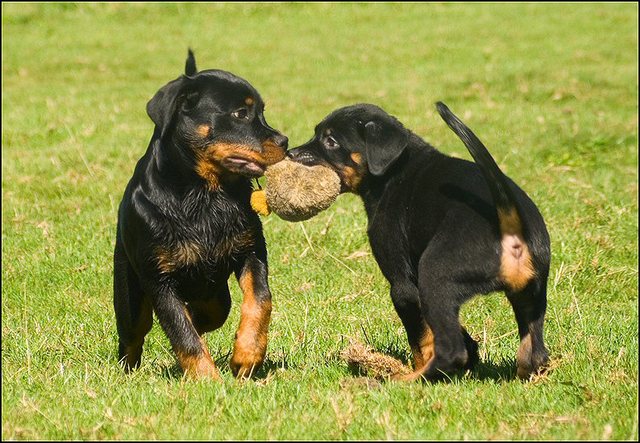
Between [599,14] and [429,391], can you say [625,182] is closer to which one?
[429,391]

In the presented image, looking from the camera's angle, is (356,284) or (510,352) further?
(356,284)

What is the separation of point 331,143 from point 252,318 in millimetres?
1042

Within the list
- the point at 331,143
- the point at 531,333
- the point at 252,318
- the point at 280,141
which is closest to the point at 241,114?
the point at 280,141

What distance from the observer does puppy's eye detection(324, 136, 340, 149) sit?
5.34 meters

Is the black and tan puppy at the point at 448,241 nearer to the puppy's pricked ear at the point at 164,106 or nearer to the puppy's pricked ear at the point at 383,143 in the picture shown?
the puppy's pricked ear at the point at 383,143

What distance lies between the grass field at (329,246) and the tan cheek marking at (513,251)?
46 cm

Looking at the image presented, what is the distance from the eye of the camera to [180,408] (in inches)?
157

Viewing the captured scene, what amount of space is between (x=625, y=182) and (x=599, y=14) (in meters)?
13.7

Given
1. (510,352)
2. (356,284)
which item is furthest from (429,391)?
(356,284)

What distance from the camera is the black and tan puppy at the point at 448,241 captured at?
4262 millimetres

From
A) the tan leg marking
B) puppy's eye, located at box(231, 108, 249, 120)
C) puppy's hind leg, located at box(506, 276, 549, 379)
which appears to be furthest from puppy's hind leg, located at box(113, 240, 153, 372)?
puppy's hind leg, located at box(506, 276, 549, 379)

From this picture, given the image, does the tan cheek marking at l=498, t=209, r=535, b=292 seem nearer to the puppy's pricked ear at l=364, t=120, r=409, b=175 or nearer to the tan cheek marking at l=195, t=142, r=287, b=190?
the puppy's pricked ear at l=364, t=120, r=409, b=175

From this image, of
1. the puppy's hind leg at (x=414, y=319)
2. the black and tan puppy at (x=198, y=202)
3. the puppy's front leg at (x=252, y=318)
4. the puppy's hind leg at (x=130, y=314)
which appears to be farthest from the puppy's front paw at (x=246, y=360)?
the puppy's hind leg at (x=130, y=314)

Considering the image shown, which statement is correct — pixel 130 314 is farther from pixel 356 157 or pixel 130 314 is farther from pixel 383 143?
pixel 383 143
